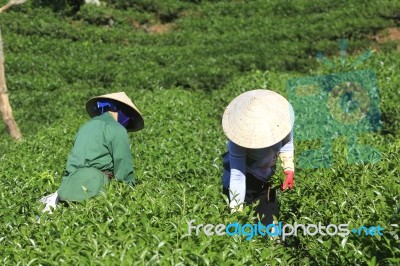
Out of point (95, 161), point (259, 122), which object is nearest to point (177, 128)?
point (95, 161)

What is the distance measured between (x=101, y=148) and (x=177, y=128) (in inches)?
179

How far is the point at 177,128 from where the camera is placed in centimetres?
984

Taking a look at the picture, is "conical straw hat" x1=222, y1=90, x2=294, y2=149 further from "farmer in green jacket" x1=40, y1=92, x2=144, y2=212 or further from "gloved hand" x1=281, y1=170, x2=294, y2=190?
"farmer in green jacket" x1=40, y1=92, x2=144, y2=212

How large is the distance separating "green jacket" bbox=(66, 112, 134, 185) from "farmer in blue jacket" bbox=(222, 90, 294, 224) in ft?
3.09

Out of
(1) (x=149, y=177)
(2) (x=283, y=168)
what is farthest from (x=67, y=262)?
(1) (x=149, y=177)

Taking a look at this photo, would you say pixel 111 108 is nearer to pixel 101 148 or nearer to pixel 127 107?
pixel 127 107

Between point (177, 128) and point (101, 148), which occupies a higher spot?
point (101, 148)

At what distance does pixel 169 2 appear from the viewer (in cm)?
2595

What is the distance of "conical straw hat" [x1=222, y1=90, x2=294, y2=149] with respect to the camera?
4621 mm

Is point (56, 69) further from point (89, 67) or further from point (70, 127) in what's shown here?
point (70, 127)

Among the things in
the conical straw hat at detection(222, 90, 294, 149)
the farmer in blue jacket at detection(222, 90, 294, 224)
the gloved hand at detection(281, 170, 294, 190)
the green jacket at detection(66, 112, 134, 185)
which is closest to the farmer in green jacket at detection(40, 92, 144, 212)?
the green jacket at detection(66, 112, 134, 185)

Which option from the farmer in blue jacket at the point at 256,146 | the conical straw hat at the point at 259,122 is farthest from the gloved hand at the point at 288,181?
the conical straw hat at the point at 259,122

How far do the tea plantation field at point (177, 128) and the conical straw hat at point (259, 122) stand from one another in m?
0.47

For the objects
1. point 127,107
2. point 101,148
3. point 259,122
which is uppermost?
point 259,122
